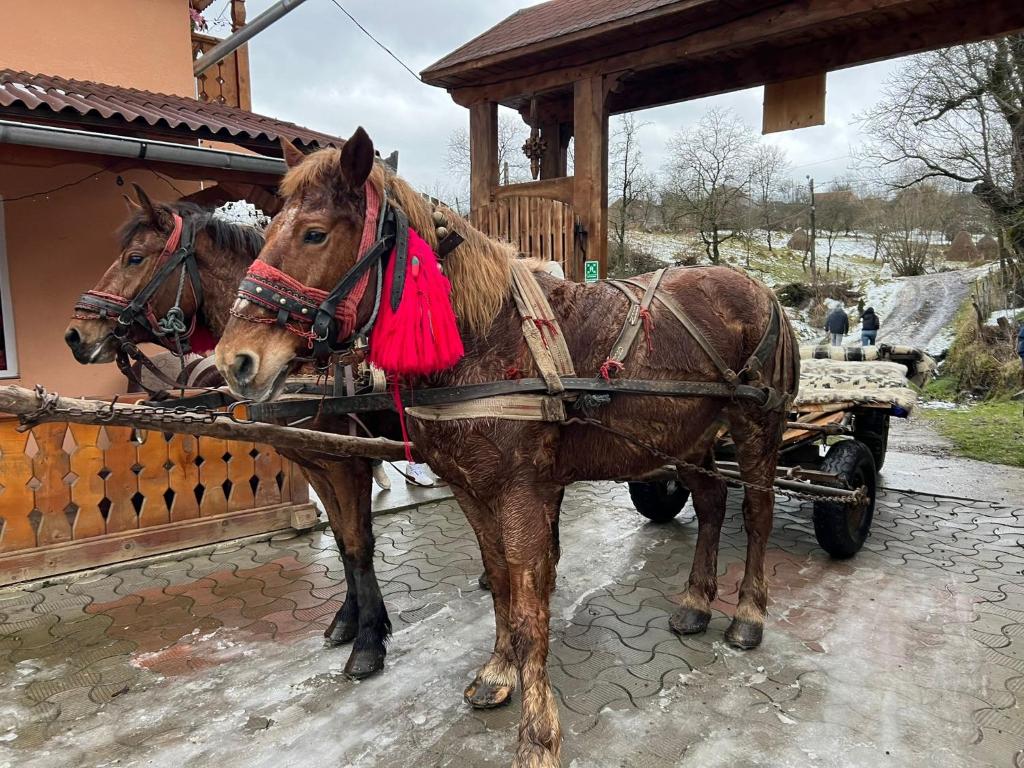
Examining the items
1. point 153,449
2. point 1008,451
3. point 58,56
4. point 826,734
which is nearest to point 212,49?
point 58,56

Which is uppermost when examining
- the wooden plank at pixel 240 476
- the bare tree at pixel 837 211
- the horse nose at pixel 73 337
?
the bare tree at pixel 837 211

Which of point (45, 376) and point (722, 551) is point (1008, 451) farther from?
point (45, 376)

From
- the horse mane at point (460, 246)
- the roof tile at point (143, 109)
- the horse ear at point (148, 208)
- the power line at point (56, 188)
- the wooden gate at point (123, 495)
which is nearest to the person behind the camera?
the horse mane at point (460, 246)

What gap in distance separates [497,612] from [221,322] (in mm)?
1949

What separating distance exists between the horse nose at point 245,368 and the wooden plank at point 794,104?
4822mm

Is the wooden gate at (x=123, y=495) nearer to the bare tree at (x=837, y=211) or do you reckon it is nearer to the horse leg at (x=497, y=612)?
the horse leg at (x=497, y=612)

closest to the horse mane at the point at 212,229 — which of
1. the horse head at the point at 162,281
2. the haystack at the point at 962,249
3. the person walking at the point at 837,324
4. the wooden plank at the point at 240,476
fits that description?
the horse head at the point at 162,281

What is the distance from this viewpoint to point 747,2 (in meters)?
4.45

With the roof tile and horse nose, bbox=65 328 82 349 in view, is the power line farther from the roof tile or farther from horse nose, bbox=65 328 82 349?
horse nose, bbox=65 328 82 349

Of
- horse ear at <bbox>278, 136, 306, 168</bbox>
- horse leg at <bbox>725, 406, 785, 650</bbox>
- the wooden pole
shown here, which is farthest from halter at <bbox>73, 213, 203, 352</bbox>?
horse leg at <bbox>725, 406, 785, 650</bbox>

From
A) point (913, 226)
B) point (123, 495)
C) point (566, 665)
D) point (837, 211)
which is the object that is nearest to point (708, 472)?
point (566, 665)

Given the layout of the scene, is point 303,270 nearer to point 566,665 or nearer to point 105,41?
point 566,665

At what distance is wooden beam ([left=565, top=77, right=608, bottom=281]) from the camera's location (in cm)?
532

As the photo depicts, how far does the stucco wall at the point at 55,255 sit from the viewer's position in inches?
212
